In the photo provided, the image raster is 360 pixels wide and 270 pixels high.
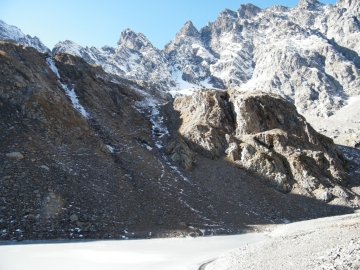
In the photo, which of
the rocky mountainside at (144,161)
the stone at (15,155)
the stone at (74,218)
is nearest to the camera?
the stone at (74,218)

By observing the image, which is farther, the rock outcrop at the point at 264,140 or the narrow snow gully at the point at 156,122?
the narrow snow gully at the point at 156,122

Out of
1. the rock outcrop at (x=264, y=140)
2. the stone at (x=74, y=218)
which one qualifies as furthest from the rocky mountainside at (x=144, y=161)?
the rock outcrop at (x=264, y=140)

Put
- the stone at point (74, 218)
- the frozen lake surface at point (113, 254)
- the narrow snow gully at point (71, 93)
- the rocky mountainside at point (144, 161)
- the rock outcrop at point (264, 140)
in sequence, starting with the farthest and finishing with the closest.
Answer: the narrow snow gully at point (71, 93), the rock outcrop at point (264, 140), the rocky mountainside at point (144, 161), the stone at point (74, 218), the frozen lake surface at point (113, 254)

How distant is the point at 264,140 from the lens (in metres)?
56.6

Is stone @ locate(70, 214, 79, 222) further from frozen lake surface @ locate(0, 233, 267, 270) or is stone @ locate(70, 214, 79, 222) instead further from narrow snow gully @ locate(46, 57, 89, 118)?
narrow snow gully @ locate(46, 57, 89, 118)

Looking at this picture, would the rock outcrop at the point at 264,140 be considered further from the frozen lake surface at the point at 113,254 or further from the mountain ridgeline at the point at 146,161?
the frozen lake surface at the point at 113,254

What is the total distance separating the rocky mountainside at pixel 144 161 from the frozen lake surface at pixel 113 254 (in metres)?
3.08

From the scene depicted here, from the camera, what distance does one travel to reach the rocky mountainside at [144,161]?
97.9 feet

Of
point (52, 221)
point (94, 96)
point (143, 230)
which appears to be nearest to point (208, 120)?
point (94, 96)

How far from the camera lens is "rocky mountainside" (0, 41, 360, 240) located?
29.8m

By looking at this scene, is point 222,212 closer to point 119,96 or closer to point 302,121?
point 302,121

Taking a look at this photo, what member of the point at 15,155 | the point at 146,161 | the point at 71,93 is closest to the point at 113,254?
the point at 15,155

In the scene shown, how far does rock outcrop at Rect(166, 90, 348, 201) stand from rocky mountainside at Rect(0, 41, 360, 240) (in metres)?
0.25

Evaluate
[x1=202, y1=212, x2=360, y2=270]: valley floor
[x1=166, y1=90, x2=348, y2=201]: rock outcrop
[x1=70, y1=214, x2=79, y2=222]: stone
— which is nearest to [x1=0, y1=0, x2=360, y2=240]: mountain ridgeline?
[x1=70, y1=214, x2=79, y2=222]: stone
